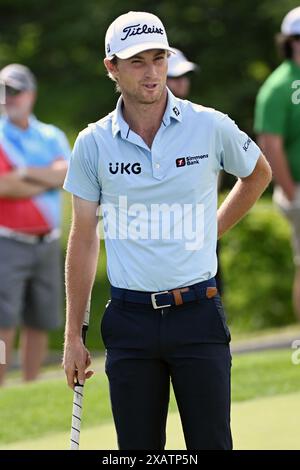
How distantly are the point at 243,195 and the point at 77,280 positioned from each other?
2.43ft

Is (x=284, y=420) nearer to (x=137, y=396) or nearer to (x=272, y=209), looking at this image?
(x=137, y=396)

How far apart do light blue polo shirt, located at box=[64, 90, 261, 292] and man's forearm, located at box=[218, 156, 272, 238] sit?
0.21 meters

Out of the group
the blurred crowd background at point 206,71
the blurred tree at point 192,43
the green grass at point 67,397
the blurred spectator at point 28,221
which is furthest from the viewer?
the blurred tree at point 192,43

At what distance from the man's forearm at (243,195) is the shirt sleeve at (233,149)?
75 millimetres

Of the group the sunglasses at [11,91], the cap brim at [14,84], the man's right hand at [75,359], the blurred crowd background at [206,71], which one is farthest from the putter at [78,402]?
Result: the blurred crowd background at [206,71]

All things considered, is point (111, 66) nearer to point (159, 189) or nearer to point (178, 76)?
point (159, 189)

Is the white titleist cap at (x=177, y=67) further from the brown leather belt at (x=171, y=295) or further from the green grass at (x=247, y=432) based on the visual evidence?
the brown leather belt at (x=171, y=295)

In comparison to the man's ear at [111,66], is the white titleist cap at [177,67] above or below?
above

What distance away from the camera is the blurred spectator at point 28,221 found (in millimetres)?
9750

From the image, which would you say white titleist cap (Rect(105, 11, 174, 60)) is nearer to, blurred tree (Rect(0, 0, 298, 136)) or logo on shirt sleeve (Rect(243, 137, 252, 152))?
logo on shirt sleeve (Rect(243, 137, 252, 152))

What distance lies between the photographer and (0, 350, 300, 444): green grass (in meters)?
7.62

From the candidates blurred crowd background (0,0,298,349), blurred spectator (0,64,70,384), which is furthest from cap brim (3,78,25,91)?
blurred crowd background (0,0,298,349)

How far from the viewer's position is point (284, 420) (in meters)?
7.09

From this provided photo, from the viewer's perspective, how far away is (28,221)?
32.0ft
